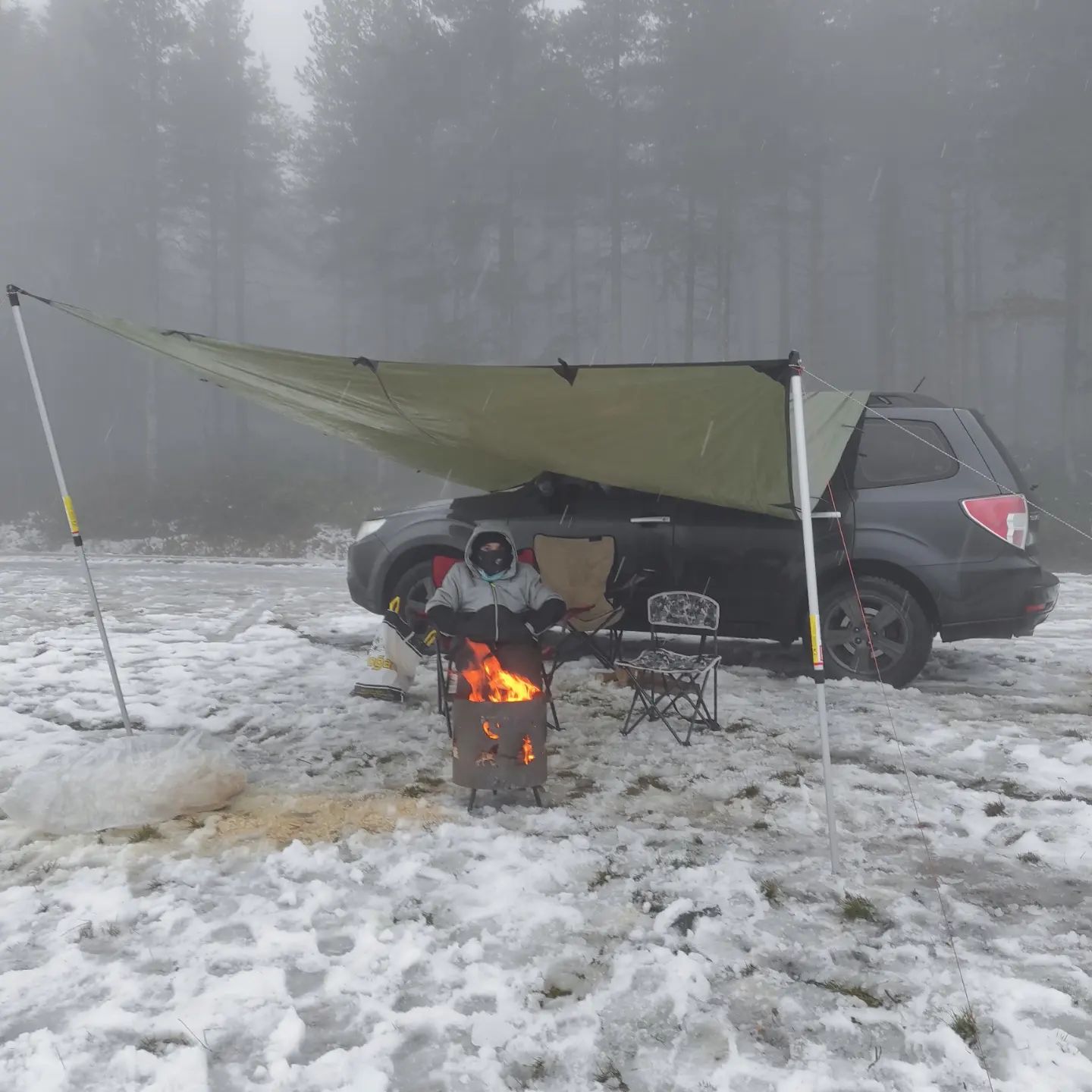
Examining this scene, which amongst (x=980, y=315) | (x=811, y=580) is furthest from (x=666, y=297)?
(x=811, y=580)

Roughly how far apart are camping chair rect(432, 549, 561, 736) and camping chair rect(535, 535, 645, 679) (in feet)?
2.07

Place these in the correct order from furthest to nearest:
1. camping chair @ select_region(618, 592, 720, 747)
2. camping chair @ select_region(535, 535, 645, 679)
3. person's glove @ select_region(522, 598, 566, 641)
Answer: camping chair @ select_region(535, 535, 645, 679)
camping chair @ select_region(618, 592, 720, 747)
person's glove @ select_region(522, 598, 566, 641)

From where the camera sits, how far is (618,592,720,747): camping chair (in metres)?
4.51

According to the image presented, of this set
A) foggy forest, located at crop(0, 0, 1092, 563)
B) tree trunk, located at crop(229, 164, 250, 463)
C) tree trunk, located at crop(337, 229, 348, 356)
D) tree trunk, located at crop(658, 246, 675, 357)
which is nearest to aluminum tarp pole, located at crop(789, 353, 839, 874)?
foggy forest, located at crop(0, 0, 1092, 563)

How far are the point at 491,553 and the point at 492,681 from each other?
67 cm

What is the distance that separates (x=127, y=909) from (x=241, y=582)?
8.30m

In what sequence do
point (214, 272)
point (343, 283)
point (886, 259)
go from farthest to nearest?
point (214, 272), point (343, 283), point (886, 259)

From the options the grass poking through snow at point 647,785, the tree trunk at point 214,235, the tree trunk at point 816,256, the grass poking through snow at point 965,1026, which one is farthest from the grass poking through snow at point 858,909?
the tree trunk at point 214,235

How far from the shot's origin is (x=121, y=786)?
3.40 m

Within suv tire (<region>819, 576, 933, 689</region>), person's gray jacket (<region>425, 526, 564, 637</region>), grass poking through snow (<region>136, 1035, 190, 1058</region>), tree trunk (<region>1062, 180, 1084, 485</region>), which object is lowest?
grass poking through snow (<region>136, 1035, 190, 1058</region>)

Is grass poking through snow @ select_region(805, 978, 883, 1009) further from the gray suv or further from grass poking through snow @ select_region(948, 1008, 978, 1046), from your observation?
the gray suv

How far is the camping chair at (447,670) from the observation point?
4086 mm

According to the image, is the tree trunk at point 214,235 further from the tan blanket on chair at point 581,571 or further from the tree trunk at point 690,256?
the tan blanket on chair at point 581,571

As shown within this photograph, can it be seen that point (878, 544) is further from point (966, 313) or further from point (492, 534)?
point (966, 313)
